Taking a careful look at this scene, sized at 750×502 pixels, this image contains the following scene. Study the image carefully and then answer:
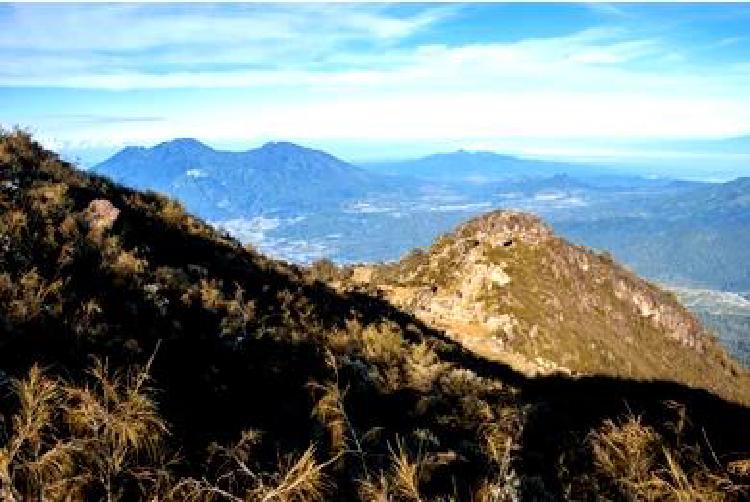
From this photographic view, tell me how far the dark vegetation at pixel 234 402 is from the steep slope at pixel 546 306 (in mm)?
29579

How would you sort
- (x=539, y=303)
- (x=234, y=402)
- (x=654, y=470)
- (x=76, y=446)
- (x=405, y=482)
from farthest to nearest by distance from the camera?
(x=539, y=303), (x=234, y=402), (x=654, y=470), (x=405, y=482), (x=76, y=446)

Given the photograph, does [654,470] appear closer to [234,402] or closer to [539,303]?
[234,402]

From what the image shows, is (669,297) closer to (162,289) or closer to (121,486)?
(162,289)

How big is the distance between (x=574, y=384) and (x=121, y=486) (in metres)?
26.6

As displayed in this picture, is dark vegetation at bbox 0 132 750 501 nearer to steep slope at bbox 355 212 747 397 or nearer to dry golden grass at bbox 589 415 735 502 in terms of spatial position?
dry golden grass at bbox 589 415 735 502

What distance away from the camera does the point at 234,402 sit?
14188 millimetres

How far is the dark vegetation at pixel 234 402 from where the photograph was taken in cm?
942

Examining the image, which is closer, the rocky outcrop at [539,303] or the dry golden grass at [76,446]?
the dry golden grass at [76,446]

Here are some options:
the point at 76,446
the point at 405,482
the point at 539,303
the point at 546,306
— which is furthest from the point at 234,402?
the point at 546,306

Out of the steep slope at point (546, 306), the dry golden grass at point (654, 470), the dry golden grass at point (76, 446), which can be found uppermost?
the dry golden grass at point (76, 446)

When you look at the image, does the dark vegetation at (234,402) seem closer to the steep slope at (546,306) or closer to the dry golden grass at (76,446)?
the dry golden grass at (76,446)

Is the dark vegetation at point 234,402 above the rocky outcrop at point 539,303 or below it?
above

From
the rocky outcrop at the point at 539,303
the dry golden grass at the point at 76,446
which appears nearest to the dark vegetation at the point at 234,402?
the dry golden grass at the point at 76,446

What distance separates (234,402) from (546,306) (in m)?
53.5
